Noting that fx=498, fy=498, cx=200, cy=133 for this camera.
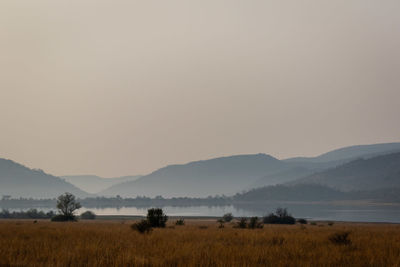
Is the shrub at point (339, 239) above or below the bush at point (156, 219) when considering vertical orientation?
below

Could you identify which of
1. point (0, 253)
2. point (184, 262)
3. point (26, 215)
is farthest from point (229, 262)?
point (26, 215)

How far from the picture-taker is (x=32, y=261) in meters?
12.4

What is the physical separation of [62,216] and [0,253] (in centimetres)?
5512

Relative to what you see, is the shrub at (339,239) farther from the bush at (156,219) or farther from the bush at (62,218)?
the bush at (62,218)

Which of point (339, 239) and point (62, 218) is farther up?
point (62, 218)

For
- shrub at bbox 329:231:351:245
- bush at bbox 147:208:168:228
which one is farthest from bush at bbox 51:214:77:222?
shrub at bbox 329:231:351:245

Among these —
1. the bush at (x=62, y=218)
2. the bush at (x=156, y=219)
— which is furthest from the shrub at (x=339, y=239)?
the bush at (x=62, y=218)

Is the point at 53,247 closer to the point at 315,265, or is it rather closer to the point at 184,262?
the point at 184,262

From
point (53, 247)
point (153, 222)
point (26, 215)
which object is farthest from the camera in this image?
point (26, 215)

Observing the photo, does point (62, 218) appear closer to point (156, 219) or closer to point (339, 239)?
point (156, 219)

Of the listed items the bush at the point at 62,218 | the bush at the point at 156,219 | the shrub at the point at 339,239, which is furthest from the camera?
the bush at the point at 62,218

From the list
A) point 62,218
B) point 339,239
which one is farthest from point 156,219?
point 62,218

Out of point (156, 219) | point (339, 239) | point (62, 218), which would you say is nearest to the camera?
point (339, 239)

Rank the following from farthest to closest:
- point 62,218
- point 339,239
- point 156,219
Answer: point 62,218 → point 156,219 → point 339,239
